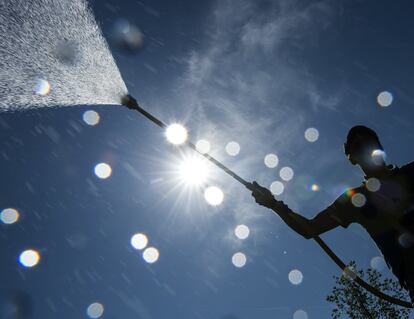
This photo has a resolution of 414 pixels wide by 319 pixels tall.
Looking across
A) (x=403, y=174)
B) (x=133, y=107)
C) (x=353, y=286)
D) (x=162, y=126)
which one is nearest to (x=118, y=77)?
(x=133, y=107)

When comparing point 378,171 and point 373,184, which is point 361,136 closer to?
point 378,171

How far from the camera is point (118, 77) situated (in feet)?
21.5

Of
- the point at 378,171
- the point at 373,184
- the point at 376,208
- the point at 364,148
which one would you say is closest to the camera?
the point at 376,208

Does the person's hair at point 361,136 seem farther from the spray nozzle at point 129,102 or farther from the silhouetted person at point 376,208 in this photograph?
the spray nozzle at point 129,102

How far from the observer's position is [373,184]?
151 inches

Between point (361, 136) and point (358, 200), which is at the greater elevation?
point (361, 136)

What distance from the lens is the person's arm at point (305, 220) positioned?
4109 millimetres

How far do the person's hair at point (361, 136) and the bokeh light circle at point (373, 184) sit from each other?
51 centimetres

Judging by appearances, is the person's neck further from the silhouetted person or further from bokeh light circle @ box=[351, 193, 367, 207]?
bokeh light circle @ box=[351, 193, 367, 207]

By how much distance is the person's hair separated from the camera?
418cm

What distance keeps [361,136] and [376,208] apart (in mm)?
1024

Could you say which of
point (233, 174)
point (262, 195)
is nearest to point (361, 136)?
point (262, 195)

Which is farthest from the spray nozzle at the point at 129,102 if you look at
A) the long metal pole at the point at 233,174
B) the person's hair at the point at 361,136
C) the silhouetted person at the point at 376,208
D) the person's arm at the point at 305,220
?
the person's hair at the point at 361,136

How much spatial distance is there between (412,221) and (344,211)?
837mm
